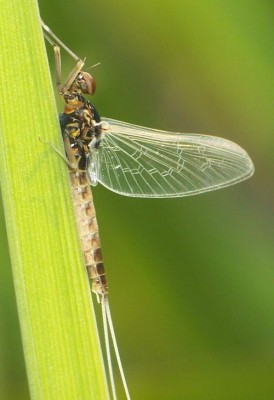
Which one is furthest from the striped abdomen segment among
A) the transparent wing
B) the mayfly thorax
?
the transparent wing

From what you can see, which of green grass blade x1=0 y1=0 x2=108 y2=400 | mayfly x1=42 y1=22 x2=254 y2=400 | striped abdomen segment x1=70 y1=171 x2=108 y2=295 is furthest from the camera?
mayfly x1=42 y1=22 x2=254 y2=400

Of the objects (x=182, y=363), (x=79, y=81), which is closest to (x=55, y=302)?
(x=79, y=81)

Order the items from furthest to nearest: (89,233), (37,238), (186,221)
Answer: (186,221) → (89,233) → (37,238)

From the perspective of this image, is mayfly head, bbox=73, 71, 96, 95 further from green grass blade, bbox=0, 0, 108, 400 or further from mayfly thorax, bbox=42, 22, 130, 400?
green grass blade, bbox=0, 0, 108, 400

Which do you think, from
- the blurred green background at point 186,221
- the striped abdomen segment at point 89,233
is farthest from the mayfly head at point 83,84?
the blurred green background at point 186,221

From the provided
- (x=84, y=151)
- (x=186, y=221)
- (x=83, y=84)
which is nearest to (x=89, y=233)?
(x=84, y=151)

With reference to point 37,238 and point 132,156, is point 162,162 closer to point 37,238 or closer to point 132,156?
point 132,156
